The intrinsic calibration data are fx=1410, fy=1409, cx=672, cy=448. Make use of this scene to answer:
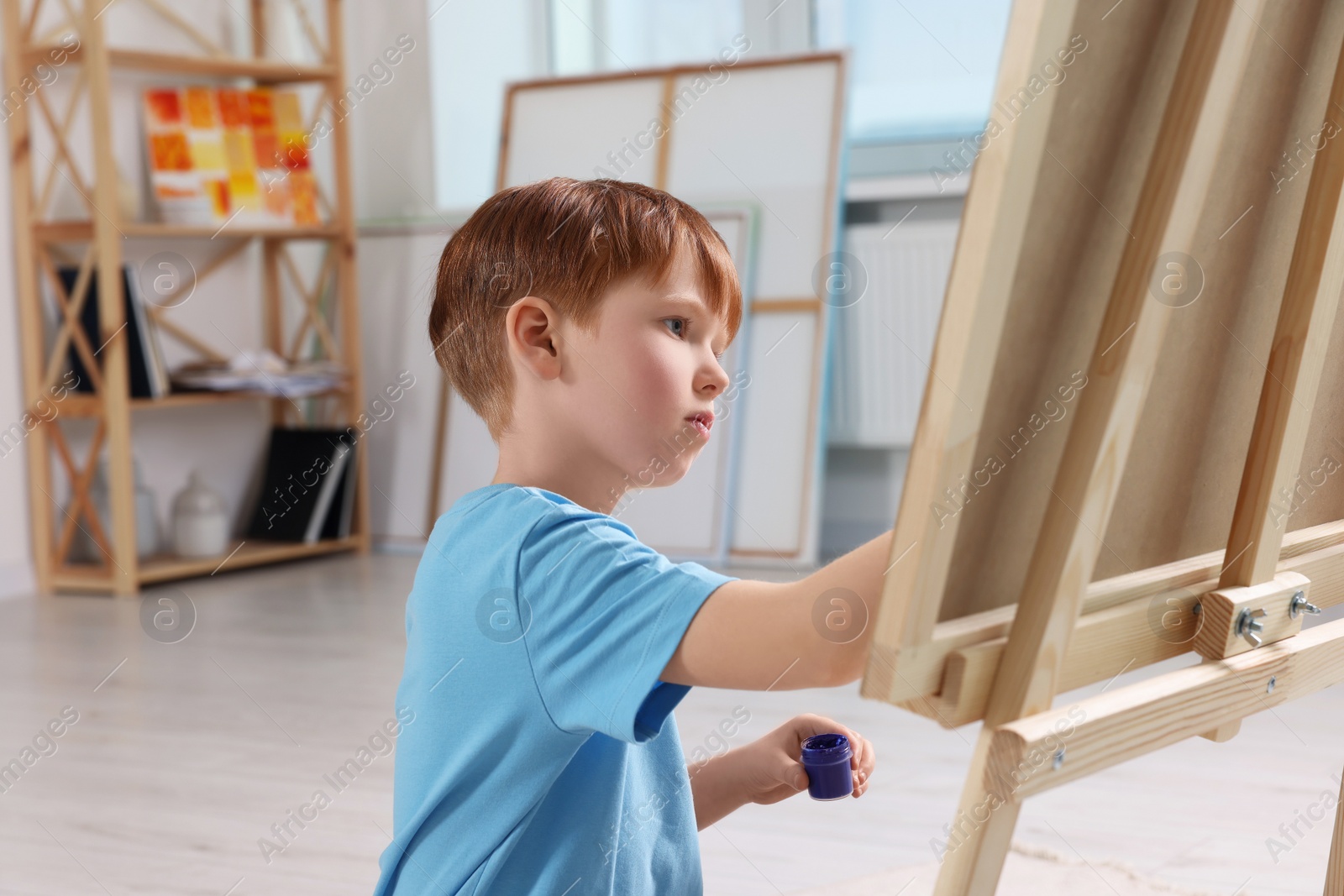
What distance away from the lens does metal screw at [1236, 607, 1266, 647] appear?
0.80 meters

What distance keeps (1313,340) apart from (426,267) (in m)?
3.53

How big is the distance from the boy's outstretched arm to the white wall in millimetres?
3340

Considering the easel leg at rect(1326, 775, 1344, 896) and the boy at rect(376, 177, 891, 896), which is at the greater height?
the boy at rect(376, 177, 891, 896)

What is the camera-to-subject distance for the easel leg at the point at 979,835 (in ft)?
2.09

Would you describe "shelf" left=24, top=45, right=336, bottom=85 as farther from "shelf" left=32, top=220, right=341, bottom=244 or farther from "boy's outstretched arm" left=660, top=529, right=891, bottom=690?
"boy's outstretched arm" left=660, top=529, right=891, bottom=690

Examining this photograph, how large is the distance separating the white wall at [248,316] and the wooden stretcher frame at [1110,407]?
3.38 m

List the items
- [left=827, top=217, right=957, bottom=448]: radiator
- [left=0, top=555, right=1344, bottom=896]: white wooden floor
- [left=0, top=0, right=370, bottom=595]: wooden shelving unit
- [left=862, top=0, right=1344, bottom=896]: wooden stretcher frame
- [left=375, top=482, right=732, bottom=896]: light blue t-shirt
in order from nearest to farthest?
[left=862, top=0, right=1344, bottom=896]: wooden stretcher frame
[left=375, top=482, right=732, bottom=896]: light blue t-shirt
[left=0, top=555, right=1344, bottom=896]: white wooden floor
[left=0, top=0, right=370, bottom=595]: wooden shelving unit
[left=827, top=217, right=957, bottom=448]: radiator

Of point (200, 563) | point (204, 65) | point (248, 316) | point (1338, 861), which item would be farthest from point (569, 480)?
point (248, 316)

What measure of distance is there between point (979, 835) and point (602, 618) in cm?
21

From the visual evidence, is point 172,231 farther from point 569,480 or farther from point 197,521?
point 569,480

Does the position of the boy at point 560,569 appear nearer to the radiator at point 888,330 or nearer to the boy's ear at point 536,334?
the boy's ear at point 536,334

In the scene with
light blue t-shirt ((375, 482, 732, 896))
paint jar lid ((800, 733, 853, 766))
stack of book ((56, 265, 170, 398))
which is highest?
light blue t-shirt ((375, 482, 732, 896))

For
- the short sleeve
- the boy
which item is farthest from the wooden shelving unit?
A: the short sleeve

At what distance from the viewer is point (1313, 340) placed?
0.81 m
